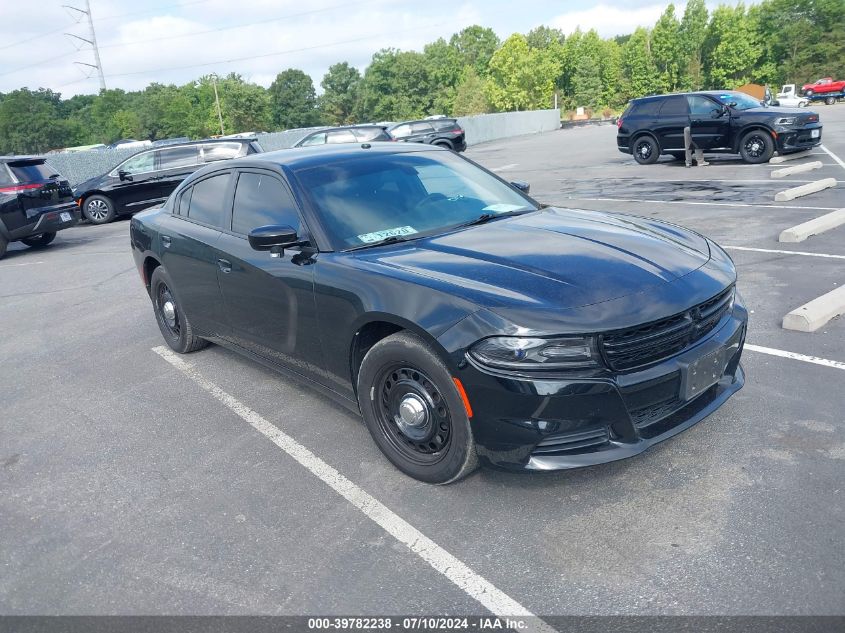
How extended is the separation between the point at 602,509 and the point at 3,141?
117 meters

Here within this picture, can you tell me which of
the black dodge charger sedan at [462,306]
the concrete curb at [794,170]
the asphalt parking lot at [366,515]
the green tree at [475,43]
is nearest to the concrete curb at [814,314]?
the asphalt parking lot at [366,515]

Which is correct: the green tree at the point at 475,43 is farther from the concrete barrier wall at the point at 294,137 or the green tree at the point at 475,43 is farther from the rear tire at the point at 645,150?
the rear tire at the point at 645,150

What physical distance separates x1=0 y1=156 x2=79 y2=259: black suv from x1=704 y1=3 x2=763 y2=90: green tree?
89.0m

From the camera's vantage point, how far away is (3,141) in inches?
3949

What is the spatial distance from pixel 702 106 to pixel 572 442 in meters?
16.1

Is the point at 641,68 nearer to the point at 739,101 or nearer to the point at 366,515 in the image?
the point at 739,101

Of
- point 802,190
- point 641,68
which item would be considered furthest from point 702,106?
point 641,68

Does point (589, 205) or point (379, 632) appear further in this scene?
point (589, 205)

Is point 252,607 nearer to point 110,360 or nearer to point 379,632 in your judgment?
A: point 379,632

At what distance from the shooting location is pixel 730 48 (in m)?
84.8

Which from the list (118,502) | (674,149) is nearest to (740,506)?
(118,502)

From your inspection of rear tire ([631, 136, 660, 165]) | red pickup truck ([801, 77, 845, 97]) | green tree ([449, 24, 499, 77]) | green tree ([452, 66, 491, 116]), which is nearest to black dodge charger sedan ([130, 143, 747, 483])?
rear tire ([631, 136, 660, 165])

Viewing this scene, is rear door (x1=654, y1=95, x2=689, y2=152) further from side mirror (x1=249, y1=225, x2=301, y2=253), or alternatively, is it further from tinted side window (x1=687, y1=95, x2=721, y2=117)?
side mirror (x1=249, y1=225, x2=301, y2=253)

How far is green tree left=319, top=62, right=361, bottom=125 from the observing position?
127525mm
